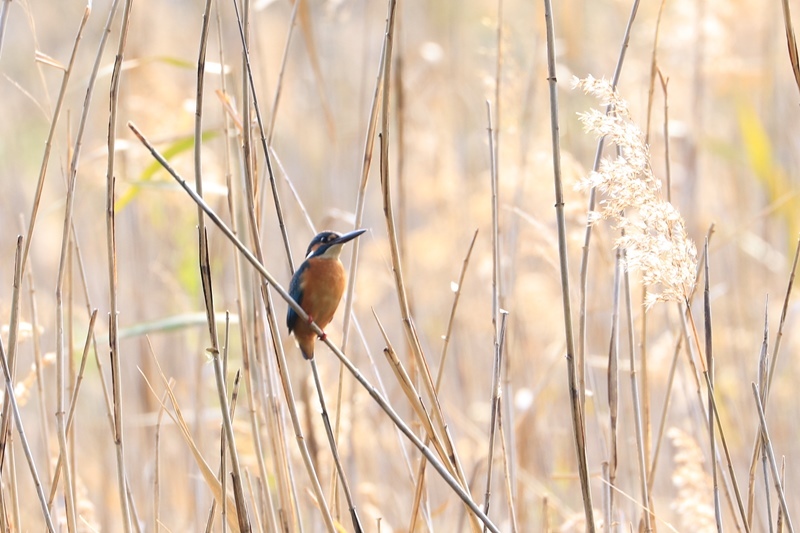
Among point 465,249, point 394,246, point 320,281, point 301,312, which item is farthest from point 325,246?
point 465,249

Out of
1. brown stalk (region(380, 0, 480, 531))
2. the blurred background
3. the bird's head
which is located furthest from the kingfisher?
brown stalk (region(380, 0, 480, 531))

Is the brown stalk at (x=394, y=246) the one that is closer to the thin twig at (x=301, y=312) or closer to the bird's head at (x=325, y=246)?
the thin twig at (x=301, y=312)

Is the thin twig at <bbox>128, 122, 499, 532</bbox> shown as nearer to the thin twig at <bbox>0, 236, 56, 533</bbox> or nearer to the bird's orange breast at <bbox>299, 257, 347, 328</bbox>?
the thin twig at <bbox>0, 236, 56, 533</bbox>

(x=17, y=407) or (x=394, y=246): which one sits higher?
(x=394, y=246)

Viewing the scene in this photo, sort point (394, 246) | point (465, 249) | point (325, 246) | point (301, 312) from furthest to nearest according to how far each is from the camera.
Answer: point (465, 249), point (325, 246), point (394, 246), point (301, 312)

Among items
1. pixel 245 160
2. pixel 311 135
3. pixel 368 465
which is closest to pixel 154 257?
pixel 311 135

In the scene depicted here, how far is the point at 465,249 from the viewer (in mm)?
3133

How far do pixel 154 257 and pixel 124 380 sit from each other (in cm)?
48

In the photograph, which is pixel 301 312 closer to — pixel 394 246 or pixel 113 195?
pixel 394 246

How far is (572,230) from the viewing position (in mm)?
2328

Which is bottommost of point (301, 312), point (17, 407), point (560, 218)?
point (17, 407)

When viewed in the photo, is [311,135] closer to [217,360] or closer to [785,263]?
[785,263]

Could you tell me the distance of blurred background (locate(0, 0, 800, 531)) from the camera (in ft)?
7.60

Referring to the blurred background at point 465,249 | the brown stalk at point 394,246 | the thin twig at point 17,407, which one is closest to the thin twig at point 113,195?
the thin twig at point 17,407
